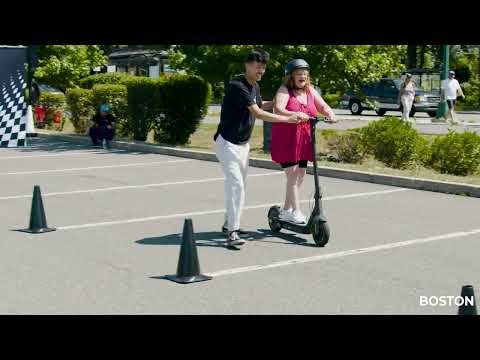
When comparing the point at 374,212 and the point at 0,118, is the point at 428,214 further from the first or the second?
the point at 0,118

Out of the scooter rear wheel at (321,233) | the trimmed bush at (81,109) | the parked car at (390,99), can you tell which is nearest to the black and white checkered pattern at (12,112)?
the trimmed bush at (81,109)

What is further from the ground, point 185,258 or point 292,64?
point 292,64

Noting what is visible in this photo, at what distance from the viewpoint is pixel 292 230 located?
883cm

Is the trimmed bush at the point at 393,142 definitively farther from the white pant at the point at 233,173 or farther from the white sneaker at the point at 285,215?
the white pant at the point at 233,173

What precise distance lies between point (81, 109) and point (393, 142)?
11.8 meters

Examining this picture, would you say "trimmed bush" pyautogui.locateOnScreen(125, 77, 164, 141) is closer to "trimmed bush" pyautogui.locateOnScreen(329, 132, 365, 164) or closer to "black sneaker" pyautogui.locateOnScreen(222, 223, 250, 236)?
"trimmed bush" pyautogui.locateOnScreen(329, 132, 365, 164)

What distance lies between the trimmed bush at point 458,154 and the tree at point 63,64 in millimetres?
17374

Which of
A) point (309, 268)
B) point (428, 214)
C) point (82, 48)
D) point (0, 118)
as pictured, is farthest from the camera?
point (82, 48)

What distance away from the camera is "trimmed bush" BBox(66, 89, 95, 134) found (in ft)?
78.0

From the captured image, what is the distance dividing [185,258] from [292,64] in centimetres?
265

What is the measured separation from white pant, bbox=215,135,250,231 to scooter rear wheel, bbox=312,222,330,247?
2.59 ft

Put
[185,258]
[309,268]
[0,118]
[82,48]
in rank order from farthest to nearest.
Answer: [82,48] → [0,118] → [309,268] → [185,258]
